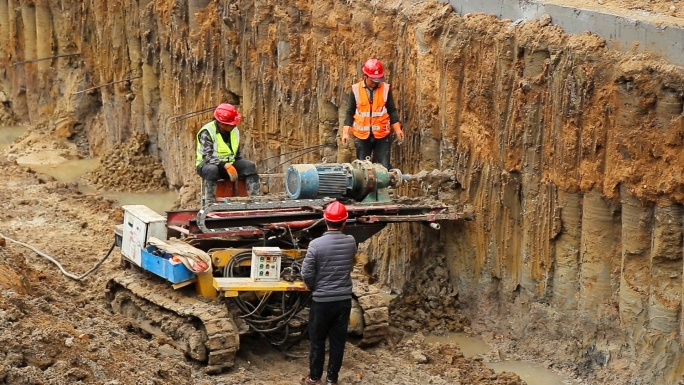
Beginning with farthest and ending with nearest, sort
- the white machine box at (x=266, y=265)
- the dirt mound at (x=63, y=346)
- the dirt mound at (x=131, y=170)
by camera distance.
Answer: the dirt mound at (x=131, y=170)
the white machine box at (x=266, y=265)
the dirt mound at (x=63, y=346)

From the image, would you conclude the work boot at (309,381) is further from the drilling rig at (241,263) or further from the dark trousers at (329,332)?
the drilling rig at (241,263)

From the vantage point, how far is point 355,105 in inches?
615

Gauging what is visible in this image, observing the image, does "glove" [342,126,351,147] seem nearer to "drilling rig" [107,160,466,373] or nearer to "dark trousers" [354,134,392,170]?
"dark trousers" [354,134,392,170]

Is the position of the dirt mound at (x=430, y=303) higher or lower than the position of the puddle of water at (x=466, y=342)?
higher

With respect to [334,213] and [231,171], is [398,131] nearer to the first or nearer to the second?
[231,171]

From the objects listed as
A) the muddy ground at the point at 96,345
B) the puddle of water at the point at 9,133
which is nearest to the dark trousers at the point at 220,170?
the muddy ground at the point at 96,345

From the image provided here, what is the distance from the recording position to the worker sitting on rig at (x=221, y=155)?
14.2 m

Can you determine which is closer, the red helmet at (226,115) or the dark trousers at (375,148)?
the red helmet at (226,115)

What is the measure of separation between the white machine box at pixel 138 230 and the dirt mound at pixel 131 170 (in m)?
6.95

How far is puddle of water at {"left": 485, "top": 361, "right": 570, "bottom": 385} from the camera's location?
13445 millimetres

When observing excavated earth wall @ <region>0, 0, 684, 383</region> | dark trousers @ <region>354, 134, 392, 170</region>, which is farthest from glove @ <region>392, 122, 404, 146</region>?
excavated earth wall @ <region>0, 0, 684, 383</region>

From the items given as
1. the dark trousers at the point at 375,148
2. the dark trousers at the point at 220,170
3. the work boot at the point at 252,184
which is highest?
the dark trousers at the point at 375,148

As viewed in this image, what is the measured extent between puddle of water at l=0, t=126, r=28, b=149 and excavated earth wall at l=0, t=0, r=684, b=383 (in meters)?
5.52

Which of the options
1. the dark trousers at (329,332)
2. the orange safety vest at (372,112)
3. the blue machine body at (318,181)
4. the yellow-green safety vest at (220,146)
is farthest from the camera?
the orange safety vest at (372,112)
